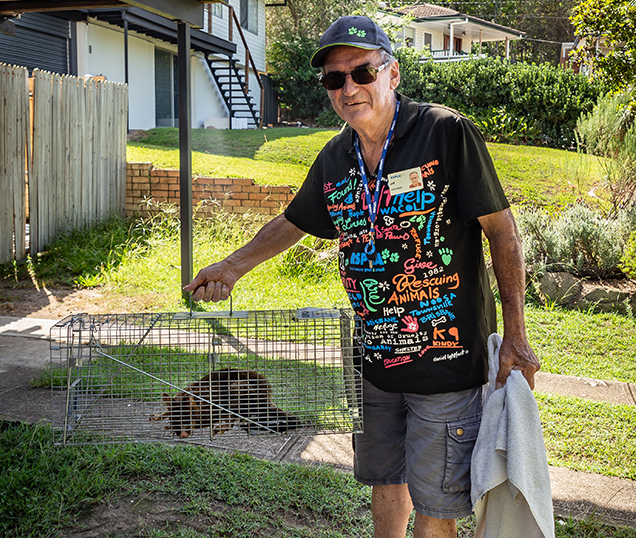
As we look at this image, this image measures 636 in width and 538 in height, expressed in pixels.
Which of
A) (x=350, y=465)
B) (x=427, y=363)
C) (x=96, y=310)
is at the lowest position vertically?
(x=350, y=465)

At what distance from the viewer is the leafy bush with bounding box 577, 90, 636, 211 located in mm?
8164

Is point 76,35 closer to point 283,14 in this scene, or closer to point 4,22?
point 4,22

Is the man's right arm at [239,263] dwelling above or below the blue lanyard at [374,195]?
below

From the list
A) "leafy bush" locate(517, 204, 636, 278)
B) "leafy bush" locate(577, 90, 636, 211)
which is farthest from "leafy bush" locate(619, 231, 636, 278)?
"leafy bush" locate(577, 90, 636, 211)

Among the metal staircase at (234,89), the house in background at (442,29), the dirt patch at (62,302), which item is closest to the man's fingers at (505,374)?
the dirt patch at (62,302)

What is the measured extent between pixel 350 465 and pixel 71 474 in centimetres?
142

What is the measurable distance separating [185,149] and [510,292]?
5.16 metres

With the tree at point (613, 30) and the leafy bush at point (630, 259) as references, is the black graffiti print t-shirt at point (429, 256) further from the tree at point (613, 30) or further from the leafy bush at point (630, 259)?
the leafy bush at point (630, 259)

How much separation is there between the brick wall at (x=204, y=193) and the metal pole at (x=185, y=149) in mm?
1525

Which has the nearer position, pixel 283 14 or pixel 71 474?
pixel 71 474

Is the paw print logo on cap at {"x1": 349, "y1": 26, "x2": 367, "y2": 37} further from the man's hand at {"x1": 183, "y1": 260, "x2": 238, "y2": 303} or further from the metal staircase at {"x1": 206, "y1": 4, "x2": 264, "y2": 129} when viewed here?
the metal staircase at {"x1": 206, "y1": 4, "x2": 264, "y2": 129}

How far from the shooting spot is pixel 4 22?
6887 mm

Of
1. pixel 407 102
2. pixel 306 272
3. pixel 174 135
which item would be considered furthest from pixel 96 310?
pixel 174 135

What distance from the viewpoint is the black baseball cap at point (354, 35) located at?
2.05 m
